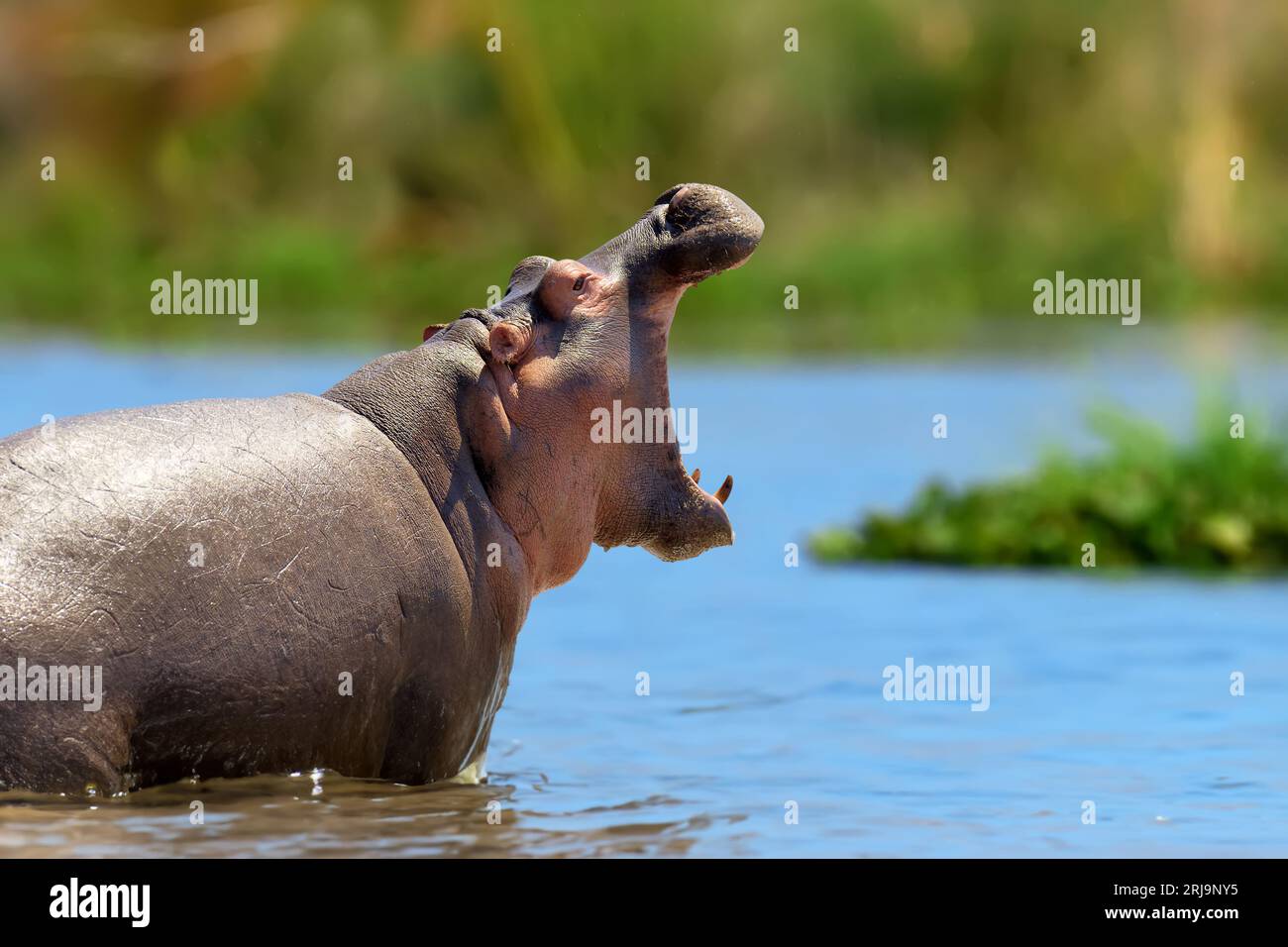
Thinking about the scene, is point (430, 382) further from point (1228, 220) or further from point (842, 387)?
point (1228, 220)

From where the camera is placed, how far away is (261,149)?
25.2 m

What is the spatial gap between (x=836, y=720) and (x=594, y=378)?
2.17 metres

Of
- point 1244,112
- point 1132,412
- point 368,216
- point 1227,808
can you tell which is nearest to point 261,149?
point 368,216

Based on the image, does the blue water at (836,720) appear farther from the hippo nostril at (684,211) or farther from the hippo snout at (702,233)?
the hippo nostril at (684,211)

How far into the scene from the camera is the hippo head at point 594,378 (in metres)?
5.44

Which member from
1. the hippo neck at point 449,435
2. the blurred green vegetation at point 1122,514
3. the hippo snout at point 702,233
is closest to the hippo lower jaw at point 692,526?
the hippo neck at point 449,435

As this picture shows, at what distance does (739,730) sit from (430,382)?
212 cm

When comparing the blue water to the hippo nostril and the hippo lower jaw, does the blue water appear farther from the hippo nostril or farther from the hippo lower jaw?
the hippo nostril

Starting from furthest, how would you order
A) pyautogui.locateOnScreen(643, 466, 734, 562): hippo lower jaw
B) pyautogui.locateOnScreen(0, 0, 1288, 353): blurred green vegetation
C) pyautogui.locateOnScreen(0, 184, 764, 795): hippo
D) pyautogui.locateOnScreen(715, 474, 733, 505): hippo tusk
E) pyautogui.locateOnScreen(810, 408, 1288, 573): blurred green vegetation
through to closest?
pyautogui.locateOnScreen(0, 0, 1288, 353): blurred green vegetation, pyautogui.locateOnScreen(810, 408, 1288, 573): blurred green vegetation, pyautogui.locateOnScreen(715, 474, 733, 505): hippo tusk, pyautogui.locateOnScreen(643, 466, 734, 562): hippo lower jaw, pyautogui.locateOnScreen(0, 184, 764, 795): hippo

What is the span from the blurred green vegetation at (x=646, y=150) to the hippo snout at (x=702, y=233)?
15928mm

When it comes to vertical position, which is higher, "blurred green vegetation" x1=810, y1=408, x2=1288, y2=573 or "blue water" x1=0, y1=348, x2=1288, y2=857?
"blurred green vegetation" x1=810, y1=408, x2=1288, y2=573

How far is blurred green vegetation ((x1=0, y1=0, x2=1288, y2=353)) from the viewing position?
23000mm

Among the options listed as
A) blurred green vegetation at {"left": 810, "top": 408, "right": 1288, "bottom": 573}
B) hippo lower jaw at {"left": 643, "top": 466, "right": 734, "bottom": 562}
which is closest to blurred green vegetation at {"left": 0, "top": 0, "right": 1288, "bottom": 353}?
blurred green vegetation at {"left": 810, "top": 408, "right": 1288, "bottom": 573}

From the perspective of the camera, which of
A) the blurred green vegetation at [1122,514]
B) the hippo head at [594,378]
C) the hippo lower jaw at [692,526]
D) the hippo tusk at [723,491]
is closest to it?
the hippo head at [594,378]
